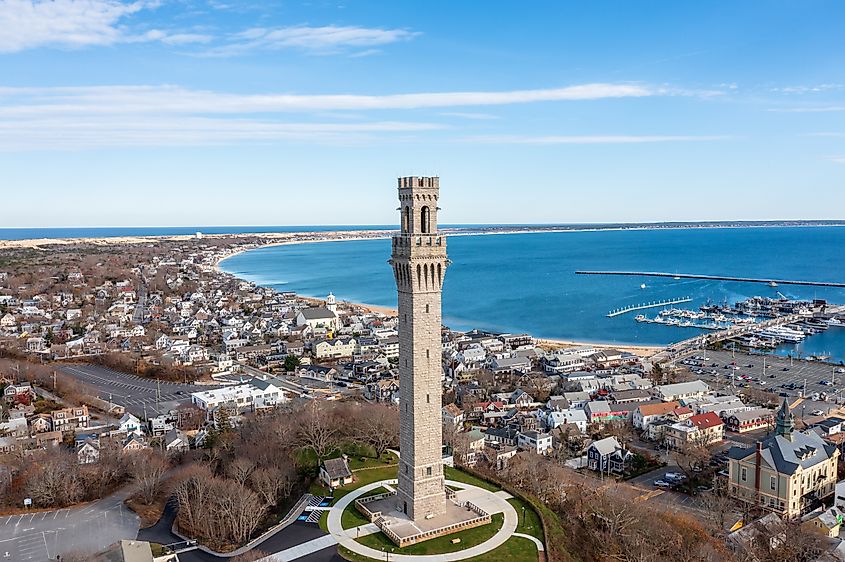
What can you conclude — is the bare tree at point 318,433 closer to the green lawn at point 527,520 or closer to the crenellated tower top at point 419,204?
the green lawn at point 527,520

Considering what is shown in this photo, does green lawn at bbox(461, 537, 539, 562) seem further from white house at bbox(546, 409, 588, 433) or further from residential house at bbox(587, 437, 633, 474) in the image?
white house at bbox(546, 409, 588, 433)

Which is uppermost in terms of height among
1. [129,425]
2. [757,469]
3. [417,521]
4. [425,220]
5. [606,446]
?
[425,220]

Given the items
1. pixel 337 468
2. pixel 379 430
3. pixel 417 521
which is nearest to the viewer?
pixel 417 521

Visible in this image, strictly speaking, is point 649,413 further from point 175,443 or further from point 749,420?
point 175,443

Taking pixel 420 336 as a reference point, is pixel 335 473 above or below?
below

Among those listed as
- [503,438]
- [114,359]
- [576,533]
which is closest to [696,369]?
[503,438]

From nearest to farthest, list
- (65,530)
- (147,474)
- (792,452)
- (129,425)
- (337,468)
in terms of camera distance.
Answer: (65,530)
(337,468)
(147,474)
(792,452)
(129,425)

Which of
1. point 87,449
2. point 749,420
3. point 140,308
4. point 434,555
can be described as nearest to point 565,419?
point 749,420
